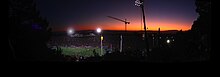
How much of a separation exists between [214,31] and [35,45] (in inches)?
891

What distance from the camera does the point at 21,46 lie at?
19250 mm

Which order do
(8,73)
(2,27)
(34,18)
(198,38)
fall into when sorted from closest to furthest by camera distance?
(2,27) < (8,73) < (198,38) < (34,18)

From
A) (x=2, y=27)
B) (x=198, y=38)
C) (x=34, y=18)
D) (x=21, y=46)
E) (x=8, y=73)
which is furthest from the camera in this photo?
(x=34, y=18)

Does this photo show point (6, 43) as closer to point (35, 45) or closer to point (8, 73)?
point (8, 73)

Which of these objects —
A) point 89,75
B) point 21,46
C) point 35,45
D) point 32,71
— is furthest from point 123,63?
point 35,45

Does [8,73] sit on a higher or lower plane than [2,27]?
lower

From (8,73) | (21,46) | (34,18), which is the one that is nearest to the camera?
(8,73)

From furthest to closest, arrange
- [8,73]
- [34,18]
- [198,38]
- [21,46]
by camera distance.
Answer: [34,18] < [198,38] < [21,46] < [8,73]

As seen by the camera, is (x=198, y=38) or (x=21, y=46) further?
(x=198, y=38)

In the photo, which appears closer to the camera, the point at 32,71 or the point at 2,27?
the point at 2,27

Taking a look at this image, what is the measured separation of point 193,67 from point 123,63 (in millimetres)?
643

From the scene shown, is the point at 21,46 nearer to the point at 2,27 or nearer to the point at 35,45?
the point at 35,45

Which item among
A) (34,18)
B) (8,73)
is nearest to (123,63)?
(8,73)

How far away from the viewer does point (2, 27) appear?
271 cm
